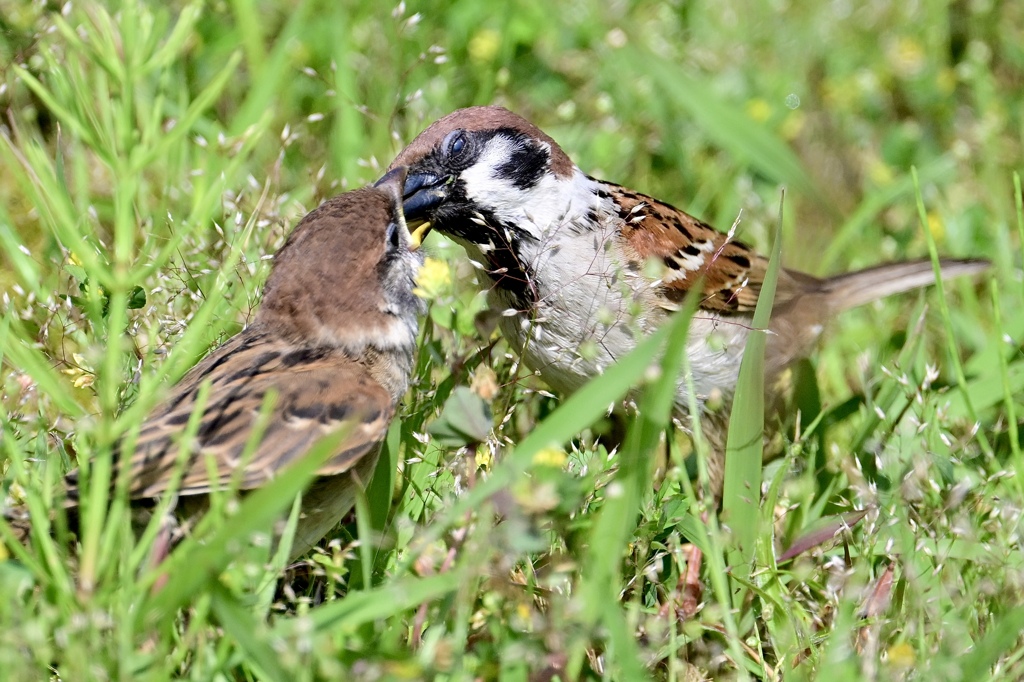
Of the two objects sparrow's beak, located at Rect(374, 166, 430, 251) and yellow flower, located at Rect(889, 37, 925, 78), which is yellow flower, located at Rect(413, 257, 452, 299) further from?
yellow flower, located at Rect(889, 37, 925, 78)

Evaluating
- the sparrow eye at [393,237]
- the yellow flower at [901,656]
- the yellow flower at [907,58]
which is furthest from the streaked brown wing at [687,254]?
the yellow flower at [907,58]

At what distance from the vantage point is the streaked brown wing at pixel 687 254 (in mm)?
3393

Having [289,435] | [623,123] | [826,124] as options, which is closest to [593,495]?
[289,435]

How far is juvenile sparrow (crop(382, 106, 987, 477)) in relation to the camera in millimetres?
2992

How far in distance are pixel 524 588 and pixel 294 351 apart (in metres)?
0.77

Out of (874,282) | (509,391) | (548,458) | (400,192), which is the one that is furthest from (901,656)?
(874,282)

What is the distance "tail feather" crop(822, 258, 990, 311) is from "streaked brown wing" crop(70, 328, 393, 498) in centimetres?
196

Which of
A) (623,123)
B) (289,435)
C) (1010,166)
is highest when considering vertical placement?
(289,435)

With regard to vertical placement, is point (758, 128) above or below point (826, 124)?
above

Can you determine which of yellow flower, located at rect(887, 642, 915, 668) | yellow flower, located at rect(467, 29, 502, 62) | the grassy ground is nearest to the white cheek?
the grassy ground

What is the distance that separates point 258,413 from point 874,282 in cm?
238

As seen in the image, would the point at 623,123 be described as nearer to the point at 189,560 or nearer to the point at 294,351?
the point at 294,351

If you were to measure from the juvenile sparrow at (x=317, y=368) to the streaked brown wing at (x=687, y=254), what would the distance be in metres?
0.83

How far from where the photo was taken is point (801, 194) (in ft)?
15.1
